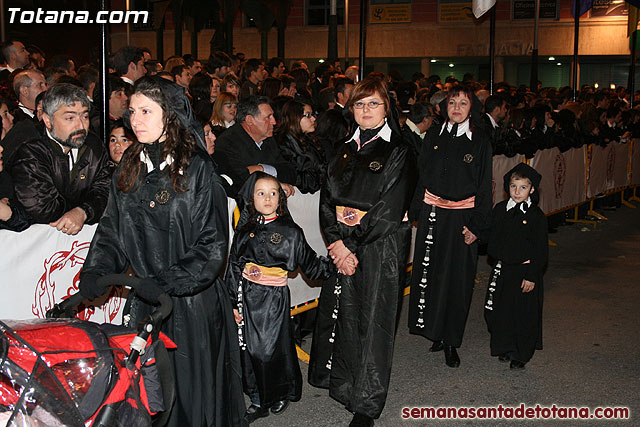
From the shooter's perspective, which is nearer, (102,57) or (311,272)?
(311,272)

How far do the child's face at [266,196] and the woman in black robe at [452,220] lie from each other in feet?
6.17

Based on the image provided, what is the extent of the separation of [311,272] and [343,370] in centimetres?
73

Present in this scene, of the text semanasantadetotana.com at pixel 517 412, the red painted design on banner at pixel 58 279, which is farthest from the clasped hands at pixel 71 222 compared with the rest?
the text semanasantadetotana.com at pixel 517 412

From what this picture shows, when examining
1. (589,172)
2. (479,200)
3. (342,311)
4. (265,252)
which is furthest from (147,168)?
(589,172)

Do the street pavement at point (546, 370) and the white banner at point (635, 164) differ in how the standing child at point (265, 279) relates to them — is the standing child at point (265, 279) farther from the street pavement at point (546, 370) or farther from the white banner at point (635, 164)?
the white banner at point (635, 164)

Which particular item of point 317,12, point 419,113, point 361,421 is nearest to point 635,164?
point 419,113

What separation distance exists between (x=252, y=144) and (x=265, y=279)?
1.75 meters

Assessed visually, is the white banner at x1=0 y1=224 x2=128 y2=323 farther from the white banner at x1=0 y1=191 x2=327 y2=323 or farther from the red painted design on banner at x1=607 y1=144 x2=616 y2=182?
the red painted design on banner at x1=607 y1=144 x2=616 y2=182

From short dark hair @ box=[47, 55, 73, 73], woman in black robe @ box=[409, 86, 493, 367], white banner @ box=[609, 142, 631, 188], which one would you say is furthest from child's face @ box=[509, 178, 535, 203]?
white banner @ box=[609, 142, 631, 188]

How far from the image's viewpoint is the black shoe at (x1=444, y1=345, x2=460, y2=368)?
6500 mm

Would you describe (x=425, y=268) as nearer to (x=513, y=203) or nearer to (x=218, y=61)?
(x=513, y=203)

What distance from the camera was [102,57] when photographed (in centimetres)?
606

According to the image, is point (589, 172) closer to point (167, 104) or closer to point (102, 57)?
point (102, 57)

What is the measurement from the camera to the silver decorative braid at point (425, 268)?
6.70 metres
